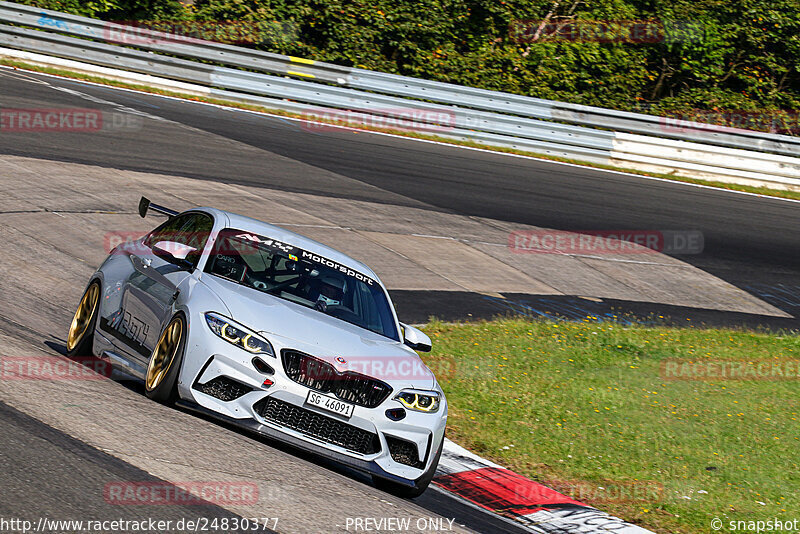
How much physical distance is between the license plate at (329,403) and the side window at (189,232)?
173cm

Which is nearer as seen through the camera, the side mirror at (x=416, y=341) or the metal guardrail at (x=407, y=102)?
the side mirror at (x=416, y=341)

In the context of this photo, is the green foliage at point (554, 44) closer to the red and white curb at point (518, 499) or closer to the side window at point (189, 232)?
the side window at point (189, 232)

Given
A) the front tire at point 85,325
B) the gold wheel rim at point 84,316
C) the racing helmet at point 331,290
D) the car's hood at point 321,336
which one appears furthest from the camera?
the gold wheel rim at point 84,316

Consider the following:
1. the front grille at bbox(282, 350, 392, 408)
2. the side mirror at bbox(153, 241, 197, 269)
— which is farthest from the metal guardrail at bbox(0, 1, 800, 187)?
the front grille at bbox(282, 350, 392, 408)

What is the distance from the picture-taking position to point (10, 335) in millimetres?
7852

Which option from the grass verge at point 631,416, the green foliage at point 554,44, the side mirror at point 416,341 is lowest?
the grass verge at point 631,416

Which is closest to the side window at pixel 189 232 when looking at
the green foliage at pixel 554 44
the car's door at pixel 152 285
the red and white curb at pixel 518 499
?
the car's door at pixel 152 285

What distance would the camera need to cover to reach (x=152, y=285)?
743 centimetres

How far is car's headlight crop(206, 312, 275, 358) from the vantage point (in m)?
6.32

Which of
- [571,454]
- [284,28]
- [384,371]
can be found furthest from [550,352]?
[284,28]

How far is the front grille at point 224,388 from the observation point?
6.27 meters

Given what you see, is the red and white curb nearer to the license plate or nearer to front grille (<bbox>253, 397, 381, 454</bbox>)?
front grille (<bbox>253, 397, 381, 454</bbox>)

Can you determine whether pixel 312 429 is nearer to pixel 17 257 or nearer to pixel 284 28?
pixel 17 257

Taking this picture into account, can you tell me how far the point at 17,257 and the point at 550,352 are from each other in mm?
6206
